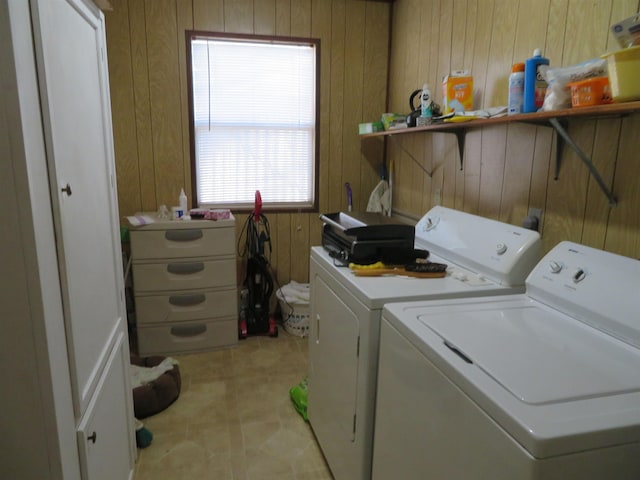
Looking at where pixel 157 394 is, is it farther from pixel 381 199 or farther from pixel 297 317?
pixel 381 199

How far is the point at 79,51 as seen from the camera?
1309mm

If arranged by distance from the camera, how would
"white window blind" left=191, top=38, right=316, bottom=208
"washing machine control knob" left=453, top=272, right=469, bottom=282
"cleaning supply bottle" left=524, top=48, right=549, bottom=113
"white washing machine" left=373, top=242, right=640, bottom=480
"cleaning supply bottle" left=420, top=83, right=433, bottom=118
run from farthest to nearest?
"white window blind" left=191, top=38, right=316, bottom=208
"cleaning supply bottle" left=420, top=83, right=433, bottom=118
"washing machine control knob" left=453, top=272, right=469, bottom=282
"cleaning supply bottle" left=524, top=48, right=549, bottom=113
"white washing machine" left=373, top=242, right=640, bottom=480

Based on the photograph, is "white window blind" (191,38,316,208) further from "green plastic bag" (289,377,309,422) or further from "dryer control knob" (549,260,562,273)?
"dryer control knob" (549,260,562,273)

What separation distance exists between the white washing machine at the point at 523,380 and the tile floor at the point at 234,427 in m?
0.72

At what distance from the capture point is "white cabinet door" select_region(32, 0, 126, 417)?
105 centimetres

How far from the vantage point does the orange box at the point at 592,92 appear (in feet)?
4.10

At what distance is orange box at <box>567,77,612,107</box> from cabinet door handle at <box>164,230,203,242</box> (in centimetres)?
226

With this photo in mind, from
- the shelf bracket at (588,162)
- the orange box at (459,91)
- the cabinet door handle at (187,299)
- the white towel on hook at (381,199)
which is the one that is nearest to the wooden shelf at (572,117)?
the shelf bracket at (588,162)

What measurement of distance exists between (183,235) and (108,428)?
5.09ft

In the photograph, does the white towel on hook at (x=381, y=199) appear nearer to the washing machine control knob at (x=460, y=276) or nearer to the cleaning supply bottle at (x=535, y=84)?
the washing machine control knob at (x=460, y=276)

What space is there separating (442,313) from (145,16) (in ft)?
9.22

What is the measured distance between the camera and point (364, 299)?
57.1 inches

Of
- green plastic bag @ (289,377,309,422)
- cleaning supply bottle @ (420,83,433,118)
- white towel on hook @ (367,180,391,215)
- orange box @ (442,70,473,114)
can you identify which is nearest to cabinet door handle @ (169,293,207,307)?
green plastic bag @ (289,377,309,422)

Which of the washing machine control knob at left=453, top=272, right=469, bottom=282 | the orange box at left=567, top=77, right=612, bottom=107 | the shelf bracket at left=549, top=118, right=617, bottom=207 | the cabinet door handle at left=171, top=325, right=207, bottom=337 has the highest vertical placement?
the orange box at left=567, top=77, right=612, bottom=107
